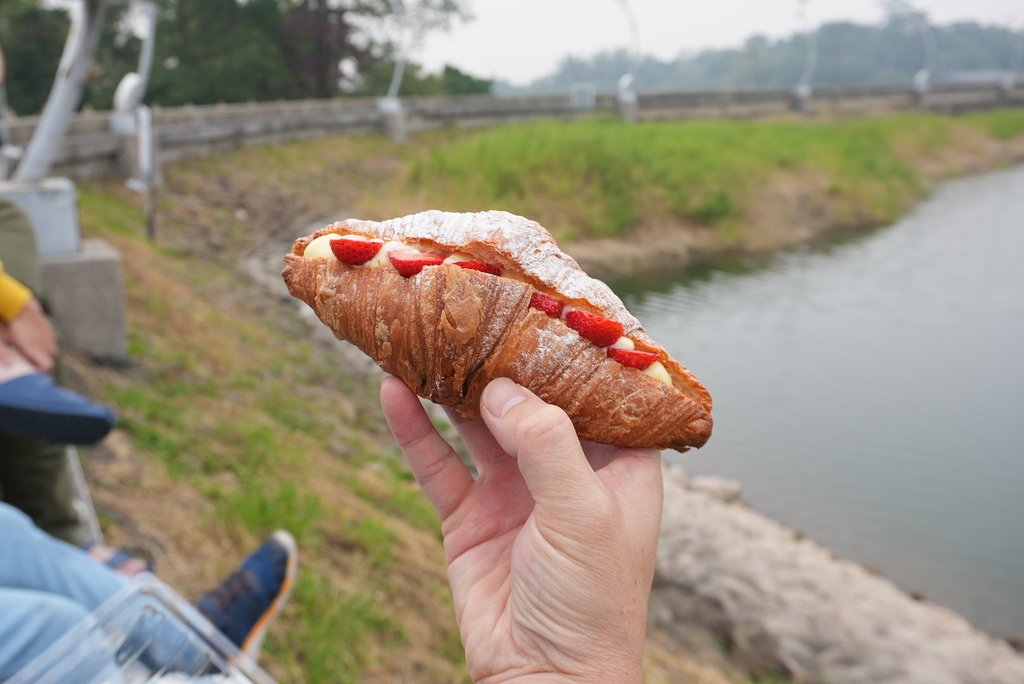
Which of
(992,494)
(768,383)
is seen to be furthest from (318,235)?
(768,383)

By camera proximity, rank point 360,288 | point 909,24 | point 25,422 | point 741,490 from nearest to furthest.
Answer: point 360,288
point 25,422
point 741,490
point 909,24

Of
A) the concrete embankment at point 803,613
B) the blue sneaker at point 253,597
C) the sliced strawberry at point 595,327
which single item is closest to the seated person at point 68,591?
the blue sneaker at point 253,597

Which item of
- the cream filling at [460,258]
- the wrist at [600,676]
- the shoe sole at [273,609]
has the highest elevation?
the cream filling at [460,258]

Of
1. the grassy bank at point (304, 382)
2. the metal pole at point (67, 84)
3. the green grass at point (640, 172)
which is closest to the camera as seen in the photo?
the grassy bank at point (304, 382)

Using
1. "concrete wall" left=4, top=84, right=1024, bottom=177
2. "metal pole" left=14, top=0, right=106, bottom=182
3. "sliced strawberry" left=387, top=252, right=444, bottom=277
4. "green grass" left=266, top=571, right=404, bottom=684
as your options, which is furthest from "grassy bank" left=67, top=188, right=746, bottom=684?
"concrete wall" left=4, top=84, right=1024, bottom=177

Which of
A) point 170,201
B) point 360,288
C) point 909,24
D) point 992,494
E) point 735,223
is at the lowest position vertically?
point 992,494

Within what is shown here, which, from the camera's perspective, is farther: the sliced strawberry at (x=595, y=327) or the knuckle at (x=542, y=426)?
the sliced strawberry at (x=595, y=327)

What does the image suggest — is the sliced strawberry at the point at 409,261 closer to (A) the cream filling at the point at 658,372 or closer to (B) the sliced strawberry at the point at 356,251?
(B) the sliced strawberry at the point at 356,251

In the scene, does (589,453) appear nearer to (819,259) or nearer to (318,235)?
(318,235)
